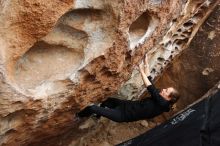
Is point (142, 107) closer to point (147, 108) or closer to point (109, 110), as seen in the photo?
point (147, 108)

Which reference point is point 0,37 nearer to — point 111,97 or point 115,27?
point 115,27

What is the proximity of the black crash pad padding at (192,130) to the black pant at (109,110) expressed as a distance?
171 millimetres

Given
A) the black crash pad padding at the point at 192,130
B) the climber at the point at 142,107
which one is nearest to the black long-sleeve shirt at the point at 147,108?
the climber at the point at 142,107

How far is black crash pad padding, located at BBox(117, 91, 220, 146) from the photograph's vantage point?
242 centimetres

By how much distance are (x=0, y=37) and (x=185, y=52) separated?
1871 millimetres

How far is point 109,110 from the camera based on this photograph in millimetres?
2701

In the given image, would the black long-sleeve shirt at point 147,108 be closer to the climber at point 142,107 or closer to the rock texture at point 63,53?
the climber at point 142,107

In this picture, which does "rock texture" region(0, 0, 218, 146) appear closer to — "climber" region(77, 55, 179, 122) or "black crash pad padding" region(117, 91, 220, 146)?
"climber" region(77, 55, 179, 122)

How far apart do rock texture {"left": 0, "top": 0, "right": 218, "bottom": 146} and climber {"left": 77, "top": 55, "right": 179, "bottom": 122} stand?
3.8 inches

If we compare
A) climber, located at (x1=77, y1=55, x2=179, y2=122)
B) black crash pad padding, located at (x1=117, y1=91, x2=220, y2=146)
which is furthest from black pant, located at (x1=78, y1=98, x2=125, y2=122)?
black crash pad padding, located at (x1=117, y1=91, x2=220, y2=146)

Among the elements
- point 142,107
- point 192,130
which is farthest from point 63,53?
point 192,130

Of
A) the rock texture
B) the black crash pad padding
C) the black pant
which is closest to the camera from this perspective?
the rock texture

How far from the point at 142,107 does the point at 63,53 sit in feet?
2.34

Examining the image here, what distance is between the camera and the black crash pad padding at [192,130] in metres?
2.42
